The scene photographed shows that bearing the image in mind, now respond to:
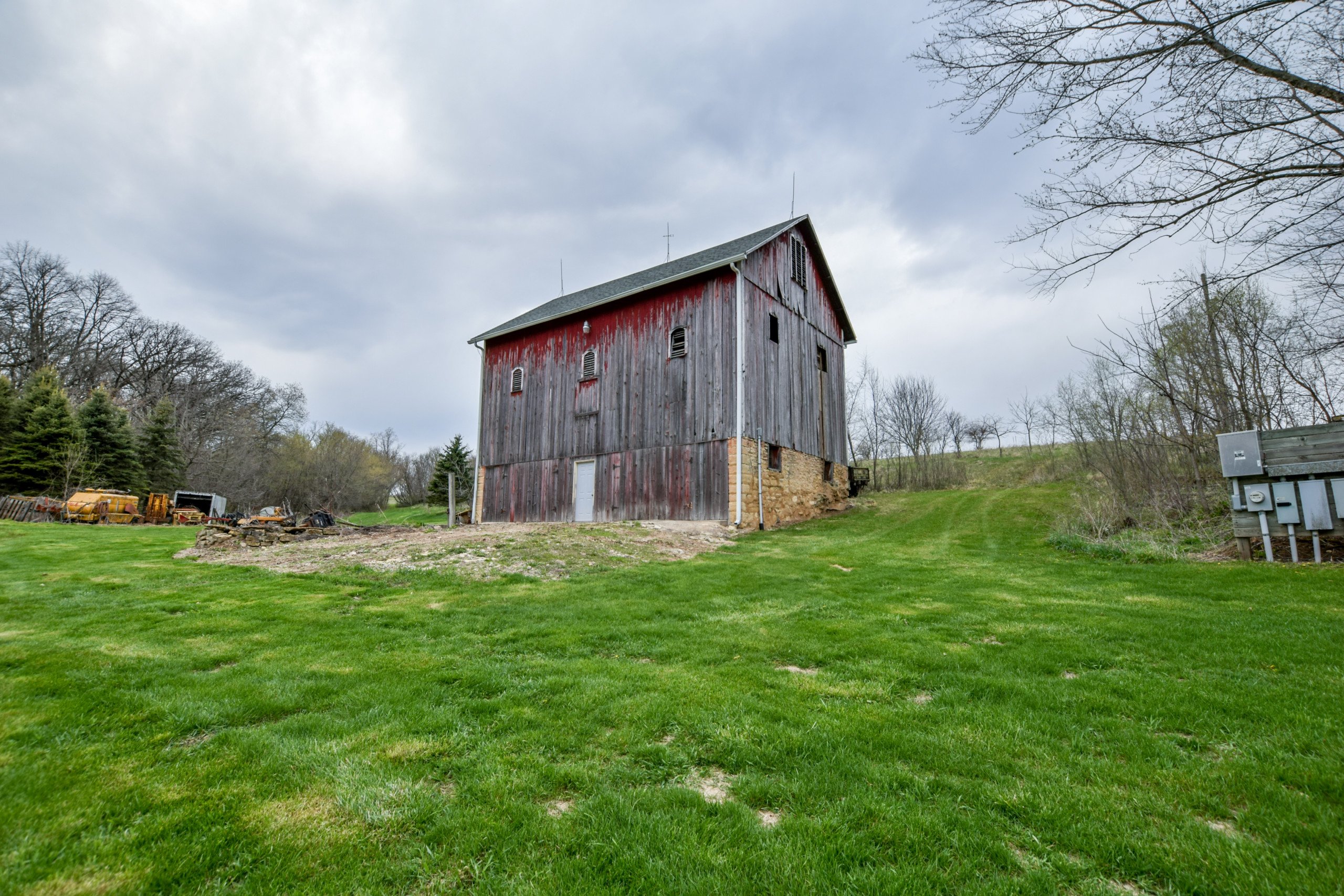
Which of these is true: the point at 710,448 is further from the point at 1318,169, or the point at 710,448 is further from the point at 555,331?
the point at 1318,169

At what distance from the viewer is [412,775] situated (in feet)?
8.52

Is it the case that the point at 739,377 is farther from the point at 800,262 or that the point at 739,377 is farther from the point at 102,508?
the point at 102,508

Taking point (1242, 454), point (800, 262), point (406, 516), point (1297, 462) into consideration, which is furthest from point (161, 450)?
point (1297, 462)

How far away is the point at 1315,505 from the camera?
841 cm

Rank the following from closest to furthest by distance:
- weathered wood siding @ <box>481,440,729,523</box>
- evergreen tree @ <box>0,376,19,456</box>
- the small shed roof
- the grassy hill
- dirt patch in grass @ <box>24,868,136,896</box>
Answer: dirt patch in grass @ <box>24,868,136,896</box> → weathered wood siding @ <box>481,440,729,523</box> → the small shed roof → evergreen tree @ <box>0,376,19,456</box> → the grassy hill

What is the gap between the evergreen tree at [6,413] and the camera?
77.0ft

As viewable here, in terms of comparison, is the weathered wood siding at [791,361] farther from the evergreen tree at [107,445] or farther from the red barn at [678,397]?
the evergreen tree at [107,445]

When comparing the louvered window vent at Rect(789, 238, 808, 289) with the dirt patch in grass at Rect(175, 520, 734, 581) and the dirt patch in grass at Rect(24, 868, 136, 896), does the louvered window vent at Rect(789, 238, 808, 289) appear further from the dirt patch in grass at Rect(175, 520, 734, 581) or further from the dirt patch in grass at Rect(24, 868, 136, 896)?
the dirt patch in grass at Rect(24, 868, 136, 896)

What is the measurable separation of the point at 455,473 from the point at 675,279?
25.4 metres

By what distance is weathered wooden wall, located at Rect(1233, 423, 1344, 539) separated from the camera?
326 inches

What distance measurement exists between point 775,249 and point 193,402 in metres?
38.7

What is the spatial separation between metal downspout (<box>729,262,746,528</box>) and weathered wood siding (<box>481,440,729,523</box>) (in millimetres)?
372

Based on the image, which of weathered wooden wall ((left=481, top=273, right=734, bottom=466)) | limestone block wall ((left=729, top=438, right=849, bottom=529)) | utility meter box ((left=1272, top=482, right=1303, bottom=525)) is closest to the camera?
utility meter box ((left=1272, top=482, right=1303, bottom=525))

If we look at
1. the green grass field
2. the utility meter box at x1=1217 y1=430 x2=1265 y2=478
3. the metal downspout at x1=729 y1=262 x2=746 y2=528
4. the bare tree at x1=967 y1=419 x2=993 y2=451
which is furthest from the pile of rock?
the bare tree at x1=967 y1=419 x2=993 y2=451
